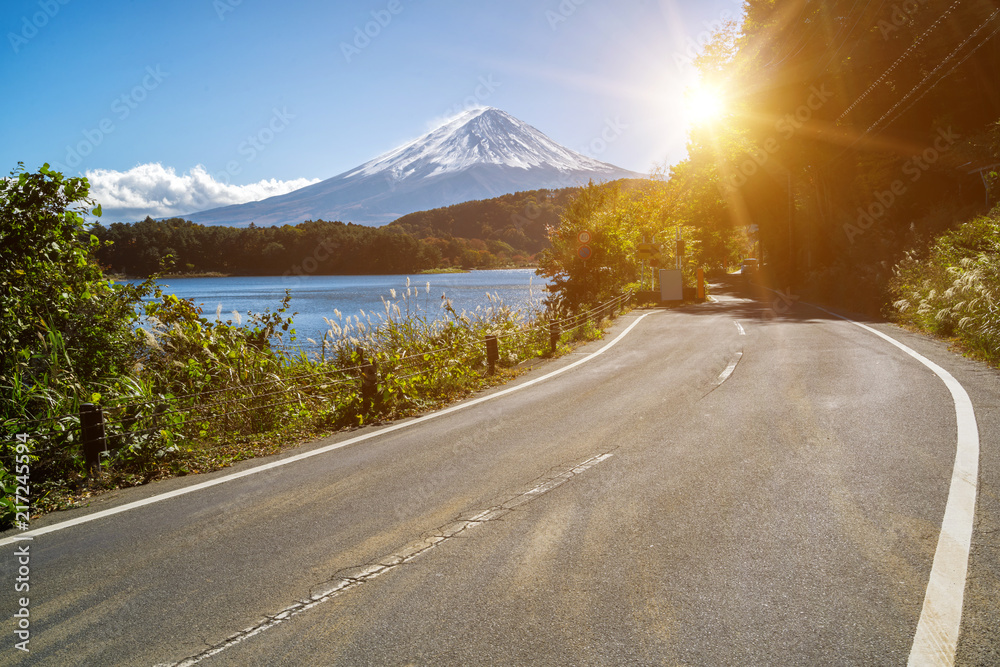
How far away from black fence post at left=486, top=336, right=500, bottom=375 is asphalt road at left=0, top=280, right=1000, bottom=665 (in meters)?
3.92

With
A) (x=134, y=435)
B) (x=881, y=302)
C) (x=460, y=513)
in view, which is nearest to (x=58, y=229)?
(x=134, y=435)

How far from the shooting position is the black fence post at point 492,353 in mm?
11227

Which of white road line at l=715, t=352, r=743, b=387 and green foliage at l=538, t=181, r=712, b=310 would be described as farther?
green foliage at l=538, t=181, r=712, b=310

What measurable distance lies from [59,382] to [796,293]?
1448 inches

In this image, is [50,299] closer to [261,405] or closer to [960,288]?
[261,405]
